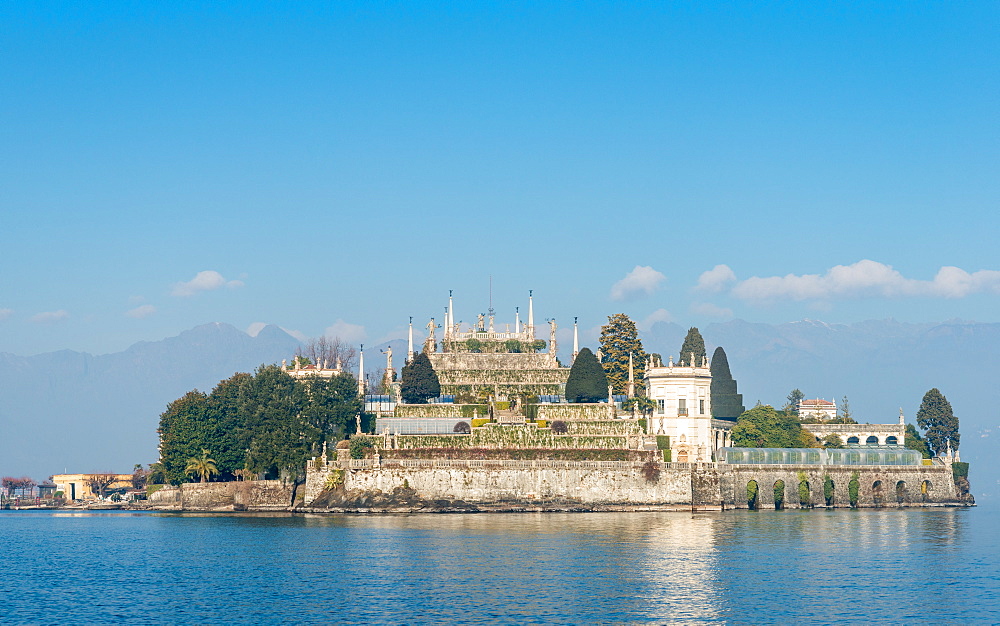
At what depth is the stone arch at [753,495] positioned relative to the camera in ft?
443

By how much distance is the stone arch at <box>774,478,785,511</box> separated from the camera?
5359 inches

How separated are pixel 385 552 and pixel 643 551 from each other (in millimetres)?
17495

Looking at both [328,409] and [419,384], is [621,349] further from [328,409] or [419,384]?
[328,409]

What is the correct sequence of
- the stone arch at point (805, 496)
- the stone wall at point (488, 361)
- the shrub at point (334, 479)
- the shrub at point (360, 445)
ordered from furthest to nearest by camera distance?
the stone wall at point (488, 361)
the stone arch at point (805, 496)
the shrub at point (360, 445)
the shrub at point (334, 479)

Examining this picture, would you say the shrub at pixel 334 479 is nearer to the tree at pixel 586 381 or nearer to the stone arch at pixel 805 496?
the tree at pixel 586 381

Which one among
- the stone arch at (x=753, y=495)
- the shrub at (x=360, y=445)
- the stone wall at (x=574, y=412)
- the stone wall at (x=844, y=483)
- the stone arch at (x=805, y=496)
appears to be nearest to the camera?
the shrub at (x=360, y=445)

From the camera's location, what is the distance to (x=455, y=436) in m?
132

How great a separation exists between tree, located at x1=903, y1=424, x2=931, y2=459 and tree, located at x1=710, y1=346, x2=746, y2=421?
21.4 metres

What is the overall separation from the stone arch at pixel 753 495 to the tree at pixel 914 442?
107 ft

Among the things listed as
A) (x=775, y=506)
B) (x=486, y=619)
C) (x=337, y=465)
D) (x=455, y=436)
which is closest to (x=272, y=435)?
(x=337, y=465)

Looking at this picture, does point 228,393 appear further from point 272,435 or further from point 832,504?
point 832,504

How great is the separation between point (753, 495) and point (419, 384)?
124 ft

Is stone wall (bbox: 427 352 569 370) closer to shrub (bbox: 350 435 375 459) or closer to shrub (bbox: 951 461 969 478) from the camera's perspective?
shrub (bbox: 350 435 375 459)

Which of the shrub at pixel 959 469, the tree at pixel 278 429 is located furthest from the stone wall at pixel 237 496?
the shrub at pixel 959 469
